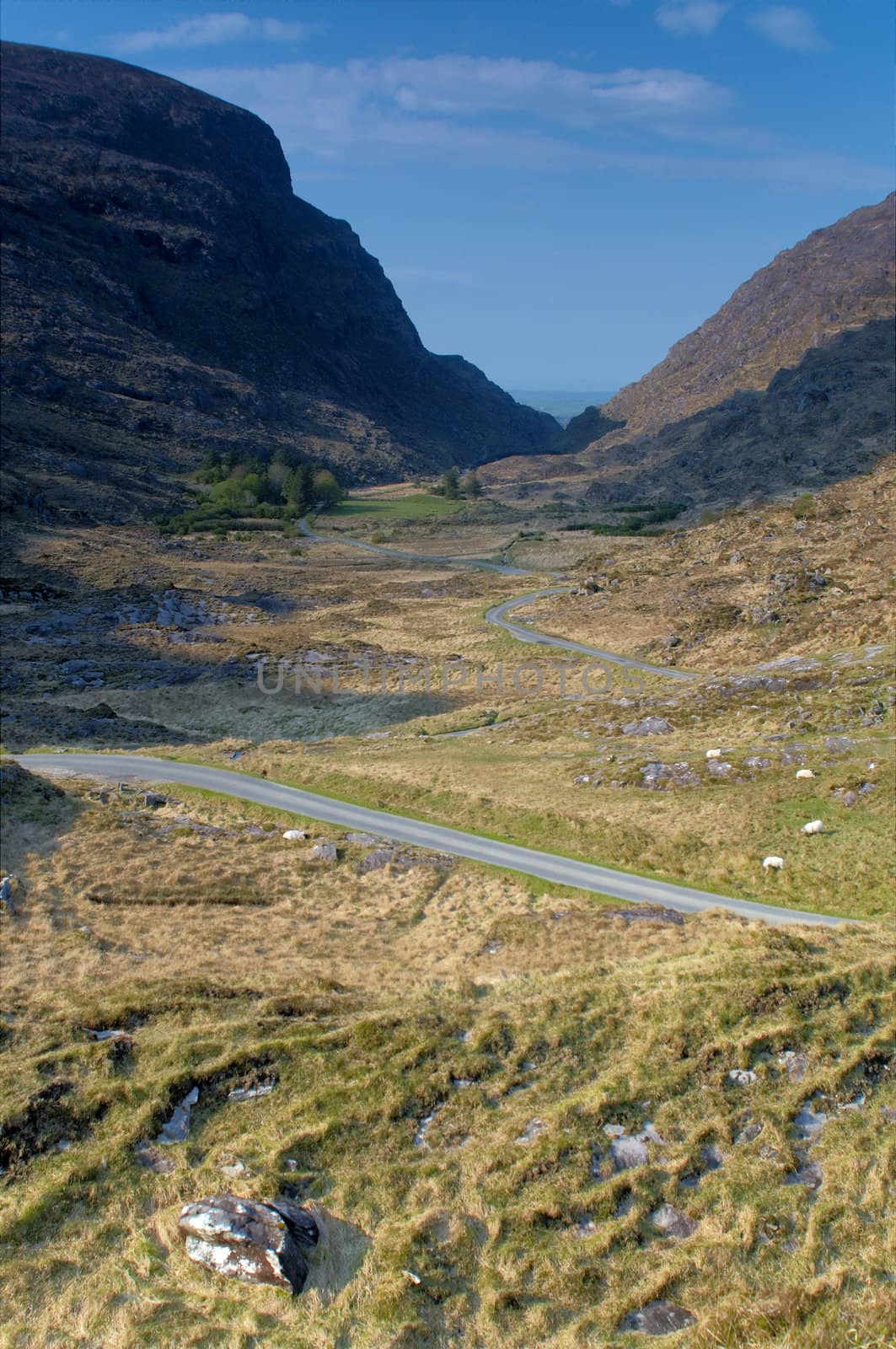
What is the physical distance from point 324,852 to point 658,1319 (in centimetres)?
1981

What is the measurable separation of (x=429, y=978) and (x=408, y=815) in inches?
504

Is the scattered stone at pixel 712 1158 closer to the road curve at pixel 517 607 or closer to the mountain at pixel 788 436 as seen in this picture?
the road curve at pixel 517 607

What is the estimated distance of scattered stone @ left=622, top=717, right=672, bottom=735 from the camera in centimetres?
4191

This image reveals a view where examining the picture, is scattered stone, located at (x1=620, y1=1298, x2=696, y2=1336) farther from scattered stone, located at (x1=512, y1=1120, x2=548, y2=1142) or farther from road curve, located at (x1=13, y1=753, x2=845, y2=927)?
road curve, located at (x1=13, y1=753, x2=845, y2=927)

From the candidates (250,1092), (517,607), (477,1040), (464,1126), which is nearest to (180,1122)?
(250,1092)

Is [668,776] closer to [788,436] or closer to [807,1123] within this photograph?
[807,1123]

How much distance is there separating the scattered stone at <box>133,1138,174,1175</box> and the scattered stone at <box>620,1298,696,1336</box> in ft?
24.3

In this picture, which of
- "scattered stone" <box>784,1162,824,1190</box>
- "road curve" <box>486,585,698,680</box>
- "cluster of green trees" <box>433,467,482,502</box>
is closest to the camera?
"scattered stone" <box>784,1162,824,1190</box>

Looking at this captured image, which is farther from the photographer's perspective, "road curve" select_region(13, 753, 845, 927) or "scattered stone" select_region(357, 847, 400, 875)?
"scattered stone" select_region(357, 847, 400, 875)

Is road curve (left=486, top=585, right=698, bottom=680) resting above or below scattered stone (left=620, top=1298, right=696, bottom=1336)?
above

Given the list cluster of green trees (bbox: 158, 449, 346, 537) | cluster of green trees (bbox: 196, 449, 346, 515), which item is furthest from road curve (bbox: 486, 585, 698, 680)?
cluster of green trees (bbox: 196, 449, 346, 515)

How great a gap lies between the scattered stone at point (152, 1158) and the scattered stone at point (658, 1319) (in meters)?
7.42

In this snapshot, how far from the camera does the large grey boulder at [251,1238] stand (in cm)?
1154

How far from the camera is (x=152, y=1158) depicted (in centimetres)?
1408
